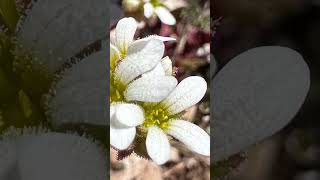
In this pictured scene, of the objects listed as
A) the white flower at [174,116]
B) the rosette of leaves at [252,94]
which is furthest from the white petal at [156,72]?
the rosette of leaves at [252,94]

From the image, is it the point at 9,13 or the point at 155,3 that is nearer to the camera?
the point at 9,13

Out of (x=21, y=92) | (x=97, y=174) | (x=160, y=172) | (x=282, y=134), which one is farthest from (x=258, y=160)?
(x=21, y=92)

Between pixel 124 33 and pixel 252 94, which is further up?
pixel 124 33

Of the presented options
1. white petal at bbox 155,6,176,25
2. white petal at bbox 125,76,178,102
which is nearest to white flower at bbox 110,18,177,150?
white petal at bbox 125,76,178,102

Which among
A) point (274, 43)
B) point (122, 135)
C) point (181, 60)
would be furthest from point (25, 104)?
point (274, 43)

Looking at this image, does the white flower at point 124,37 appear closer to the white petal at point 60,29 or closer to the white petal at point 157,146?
the white petal at point 60,29

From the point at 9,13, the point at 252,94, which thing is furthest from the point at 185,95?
the point at 9,13

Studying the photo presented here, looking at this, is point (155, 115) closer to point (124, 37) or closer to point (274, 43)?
point (124, 37)
